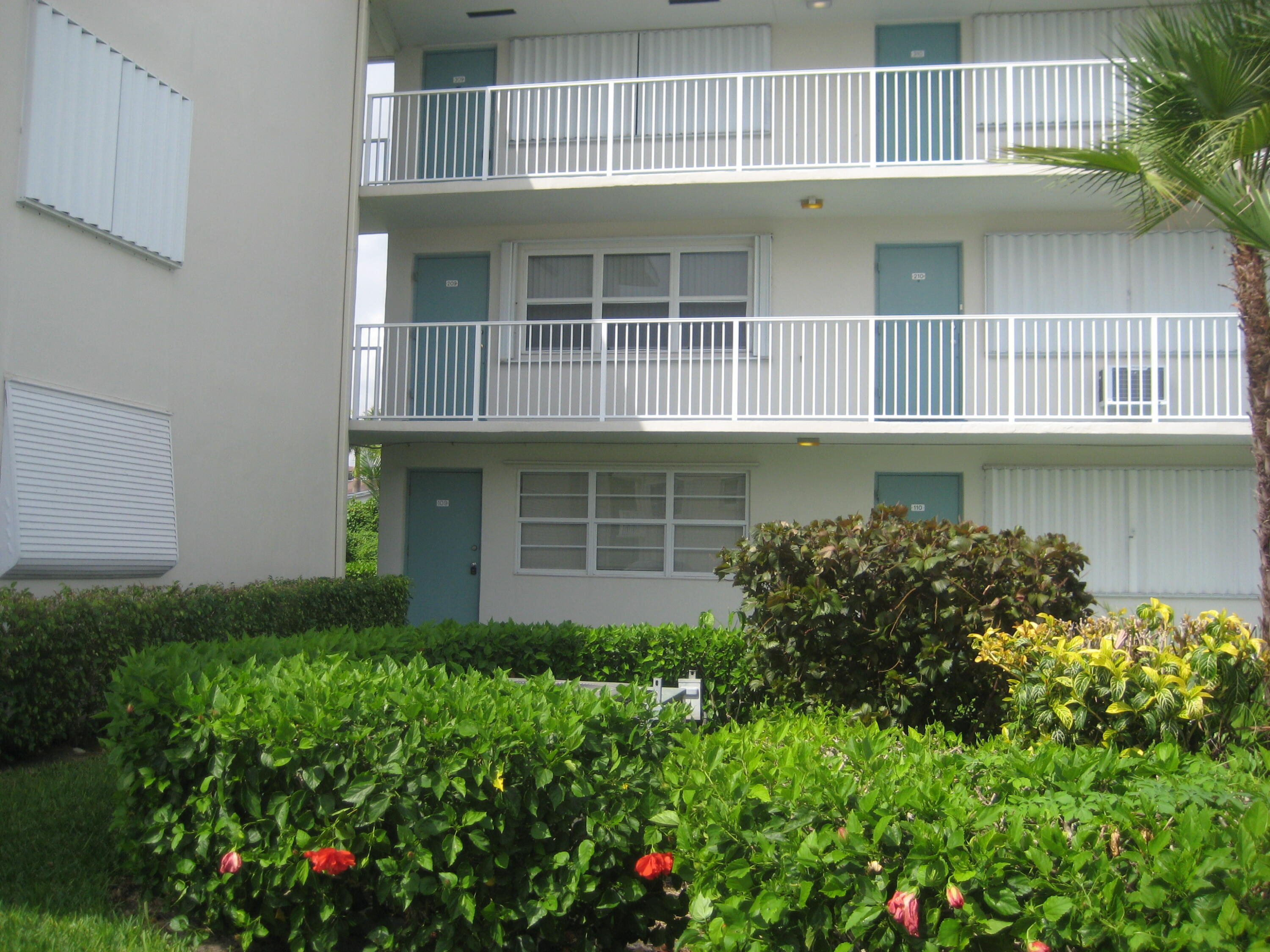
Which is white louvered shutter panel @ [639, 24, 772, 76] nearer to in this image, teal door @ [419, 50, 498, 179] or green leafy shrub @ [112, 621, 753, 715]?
teal door @ [419, 50, 498, 179]

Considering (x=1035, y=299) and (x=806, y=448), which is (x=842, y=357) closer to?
(x=806, y=448)

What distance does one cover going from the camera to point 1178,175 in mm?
5832

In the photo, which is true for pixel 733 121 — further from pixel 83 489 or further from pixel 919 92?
pixel 83 489

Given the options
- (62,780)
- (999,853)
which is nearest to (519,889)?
(999,853)

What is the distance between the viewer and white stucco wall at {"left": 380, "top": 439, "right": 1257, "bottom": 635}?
41.0 feet

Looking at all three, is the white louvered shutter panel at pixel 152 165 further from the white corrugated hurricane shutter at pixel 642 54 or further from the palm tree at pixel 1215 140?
the palm tree at pixel 1215 140

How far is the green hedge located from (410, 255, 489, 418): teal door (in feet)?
15.1

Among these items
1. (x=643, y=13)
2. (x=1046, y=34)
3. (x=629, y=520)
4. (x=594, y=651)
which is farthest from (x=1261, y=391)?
(x=643, y=13)

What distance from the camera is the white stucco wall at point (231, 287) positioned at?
7.51 metres

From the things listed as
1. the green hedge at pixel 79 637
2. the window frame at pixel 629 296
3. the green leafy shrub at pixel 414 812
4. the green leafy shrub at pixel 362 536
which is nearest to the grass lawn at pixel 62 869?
the green leafy shrub at pixel 414 812

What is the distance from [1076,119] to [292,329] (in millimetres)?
9594

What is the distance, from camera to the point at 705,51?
533 inches

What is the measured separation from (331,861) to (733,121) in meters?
11.7

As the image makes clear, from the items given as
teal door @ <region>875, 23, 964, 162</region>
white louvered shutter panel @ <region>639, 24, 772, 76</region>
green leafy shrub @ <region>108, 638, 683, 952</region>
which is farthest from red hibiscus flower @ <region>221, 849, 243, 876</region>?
white louvered shutter panel @ <region>639, 24, 772, 76</region>
